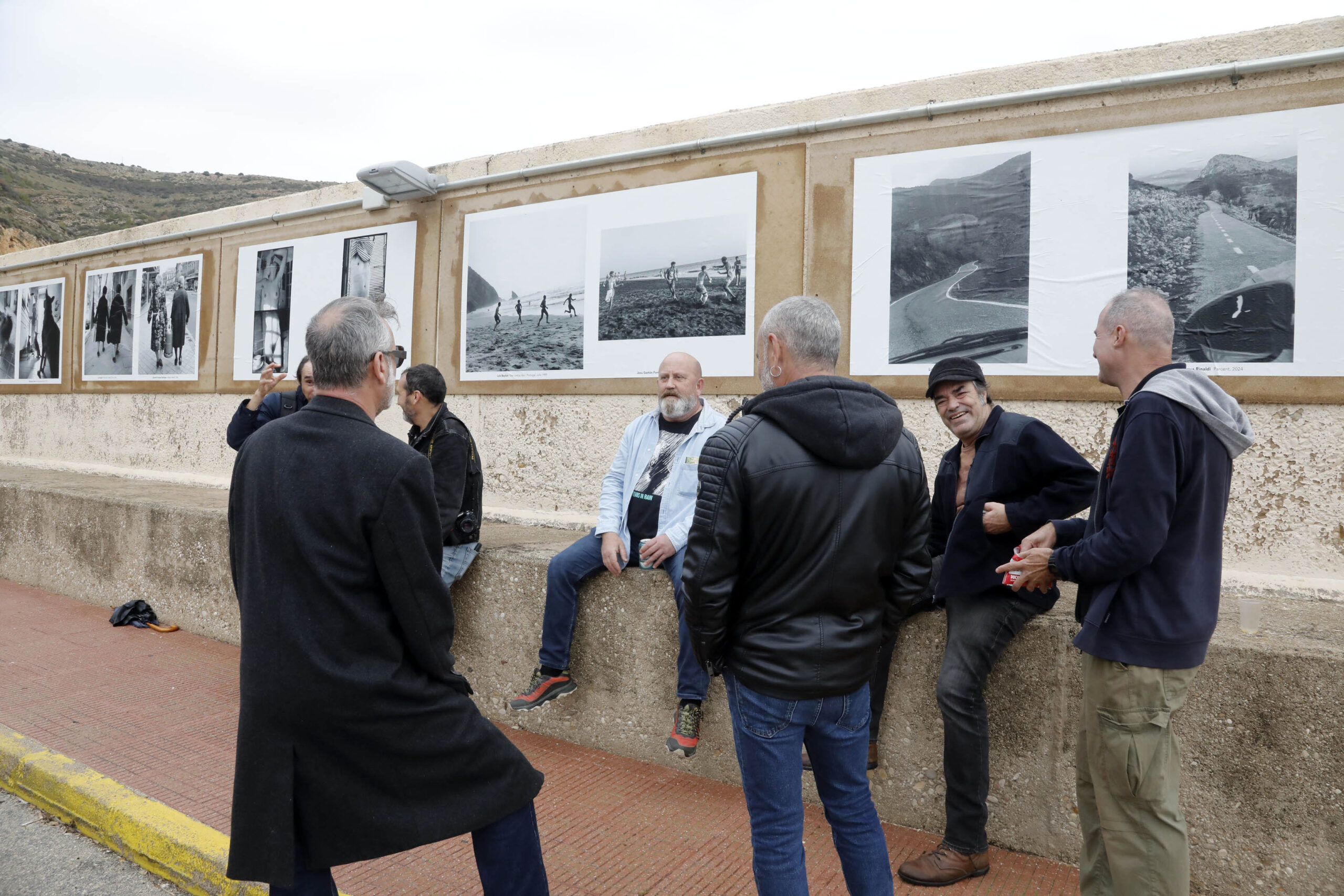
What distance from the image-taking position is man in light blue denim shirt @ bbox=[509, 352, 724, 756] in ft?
12.5

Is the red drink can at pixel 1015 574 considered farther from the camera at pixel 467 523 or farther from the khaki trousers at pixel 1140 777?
the camera at pixel 467 523

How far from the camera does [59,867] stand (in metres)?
3.06

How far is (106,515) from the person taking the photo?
6.66m

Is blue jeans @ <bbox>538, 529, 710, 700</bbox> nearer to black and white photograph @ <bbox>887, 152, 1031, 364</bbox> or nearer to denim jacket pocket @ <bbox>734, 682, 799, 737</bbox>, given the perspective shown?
denim jacket pocket @ <bbox>734, 682, 799, 737</bbox>

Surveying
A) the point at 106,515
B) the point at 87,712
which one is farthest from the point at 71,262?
the point at 87,712

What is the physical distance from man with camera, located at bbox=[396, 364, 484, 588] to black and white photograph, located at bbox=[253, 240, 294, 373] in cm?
386

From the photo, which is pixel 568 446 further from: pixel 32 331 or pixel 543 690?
pixel 32 331

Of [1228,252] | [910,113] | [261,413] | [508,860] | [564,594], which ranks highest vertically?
[910,113]

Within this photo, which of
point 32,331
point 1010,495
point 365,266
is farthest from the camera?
point 32,331

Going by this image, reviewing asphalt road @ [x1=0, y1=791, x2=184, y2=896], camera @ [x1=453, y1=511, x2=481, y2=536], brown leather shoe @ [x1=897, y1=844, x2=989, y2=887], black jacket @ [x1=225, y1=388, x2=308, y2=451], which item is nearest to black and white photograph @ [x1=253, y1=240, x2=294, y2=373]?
black jacket @ [x1=225, y1=388, x2=308, y2=451]

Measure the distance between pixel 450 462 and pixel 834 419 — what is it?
247 centimetres

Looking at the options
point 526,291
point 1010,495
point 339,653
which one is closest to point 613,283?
point 526,291

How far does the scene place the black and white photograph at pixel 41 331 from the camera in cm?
955

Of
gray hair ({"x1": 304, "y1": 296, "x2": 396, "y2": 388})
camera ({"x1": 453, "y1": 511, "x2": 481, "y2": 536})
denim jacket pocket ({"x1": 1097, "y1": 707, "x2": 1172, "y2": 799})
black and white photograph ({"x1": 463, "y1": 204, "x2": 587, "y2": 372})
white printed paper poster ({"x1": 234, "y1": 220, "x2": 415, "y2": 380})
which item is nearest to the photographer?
gray hair ({"x1": 304, "y1": 296, "x2": 396, "y2": 388})
